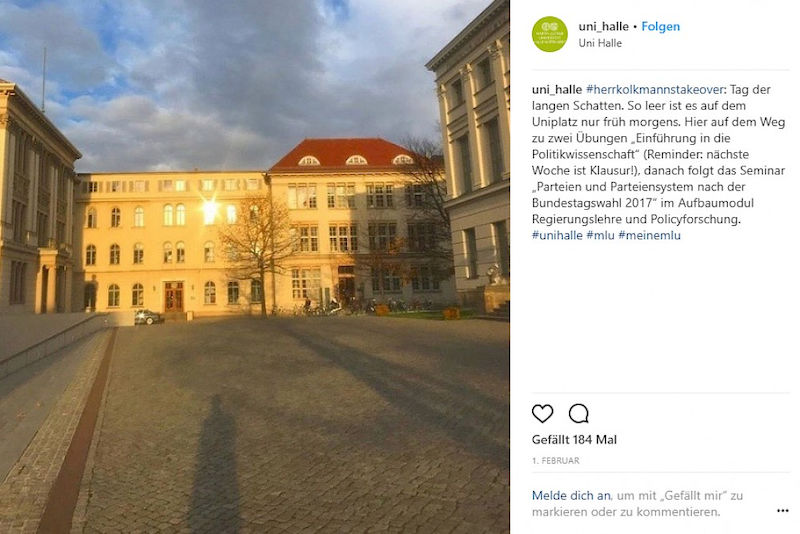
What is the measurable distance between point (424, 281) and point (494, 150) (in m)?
26.4

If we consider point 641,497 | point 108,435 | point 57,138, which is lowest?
point 108,435

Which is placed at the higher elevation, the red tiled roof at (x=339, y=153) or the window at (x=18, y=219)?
the red tiled roof at (x=339, y=153)

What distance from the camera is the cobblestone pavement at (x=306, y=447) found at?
14.9ft

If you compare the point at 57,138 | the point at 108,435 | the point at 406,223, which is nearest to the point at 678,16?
the point at 108,435

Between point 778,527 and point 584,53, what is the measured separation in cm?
170

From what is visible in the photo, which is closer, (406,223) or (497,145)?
(497,145)

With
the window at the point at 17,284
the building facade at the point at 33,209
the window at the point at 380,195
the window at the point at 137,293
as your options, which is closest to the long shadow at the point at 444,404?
the window at the point at 17,284

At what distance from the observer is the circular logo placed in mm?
1731

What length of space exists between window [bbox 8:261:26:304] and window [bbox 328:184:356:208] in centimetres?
2708

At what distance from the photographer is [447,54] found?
2898 centimetres

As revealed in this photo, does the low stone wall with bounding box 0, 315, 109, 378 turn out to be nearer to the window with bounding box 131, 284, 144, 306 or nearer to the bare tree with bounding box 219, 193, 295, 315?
the bare tree with bounding box 219, 193, 295, 315

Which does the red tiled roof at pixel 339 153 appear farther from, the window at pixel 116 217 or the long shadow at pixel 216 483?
the long shadow at pixel 216 483

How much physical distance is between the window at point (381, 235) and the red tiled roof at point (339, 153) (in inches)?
261

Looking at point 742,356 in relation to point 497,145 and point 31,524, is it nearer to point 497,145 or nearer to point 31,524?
point 31,524
